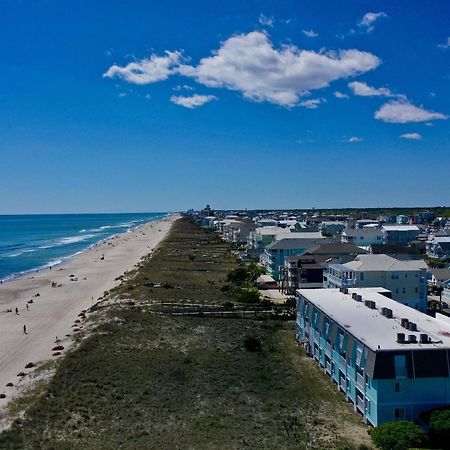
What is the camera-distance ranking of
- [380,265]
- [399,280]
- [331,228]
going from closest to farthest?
[399,280], [380,265], [331,228]

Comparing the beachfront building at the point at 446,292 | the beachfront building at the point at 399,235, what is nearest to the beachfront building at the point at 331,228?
the beachfront building at the point at 399,235

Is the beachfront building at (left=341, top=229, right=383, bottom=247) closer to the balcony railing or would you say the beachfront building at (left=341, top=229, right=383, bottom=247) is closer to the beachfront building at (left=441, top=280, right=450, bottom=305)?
the beachfront building at (left=441, top=280, right=450, bottom=305)

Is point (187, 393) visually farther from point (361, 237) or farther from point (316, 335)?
point (361, 237)

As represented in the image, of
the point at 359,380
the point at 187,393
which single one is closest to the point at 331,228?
the point at 187,393

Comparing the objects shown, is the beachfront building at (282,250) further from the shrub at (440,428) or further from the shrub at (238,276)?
the shrub at (440,428)

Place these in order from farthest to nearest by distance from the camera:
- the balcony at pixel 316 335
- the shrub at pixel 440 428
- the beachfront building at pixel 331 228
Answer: the beachfront building at pixel 331 228 → the balcony at pixel 316 335 → the shrub at pixel 440 428

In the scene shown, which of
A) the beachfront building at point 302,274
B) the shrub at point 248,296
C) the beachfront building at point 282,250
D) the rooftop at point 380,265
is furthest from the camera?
the beachfront building at point 282,250

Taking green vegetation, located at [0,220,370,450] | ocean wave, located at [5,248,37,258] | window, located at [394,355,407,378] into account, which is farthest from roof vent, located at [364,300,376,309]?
ocean wave, located at [5,248,37,258]

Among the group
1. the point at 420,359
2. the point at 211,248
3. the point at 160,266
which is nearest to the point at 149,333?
the point at 420,359
